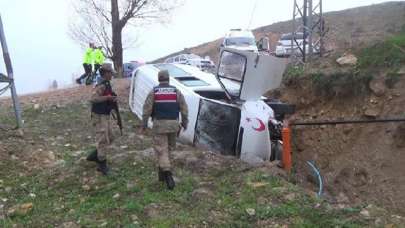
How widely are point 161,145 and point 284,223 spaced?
1922 millimetres

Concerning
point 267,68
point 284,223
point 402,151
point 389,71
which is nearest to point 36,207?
point 284,223

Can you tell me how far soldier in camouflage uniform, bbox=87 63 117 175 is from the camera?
23.7 ft

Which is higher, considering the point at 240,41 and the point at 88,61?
the point at 88,61

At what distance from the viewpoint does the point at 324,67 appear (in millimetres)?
11922

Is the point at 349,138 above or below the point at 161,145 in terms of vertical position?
below

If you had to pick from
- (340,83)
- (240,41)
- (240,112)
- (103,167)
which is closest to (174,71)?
(240,112)

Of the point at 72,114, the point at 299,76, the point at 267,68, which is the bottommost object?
the point at 72,114

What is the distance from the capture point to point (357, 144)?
941 centimetres

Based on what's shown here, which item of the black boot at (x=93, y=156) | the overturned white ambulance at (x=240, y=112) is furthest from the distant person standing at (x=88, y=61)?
the black boot at (x=93, y=156)

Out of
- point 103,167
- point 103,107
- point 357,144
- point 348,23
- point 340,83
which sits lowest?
point 348,23

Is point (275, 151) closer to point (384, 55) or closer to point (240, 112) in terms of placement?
point (240, 112)

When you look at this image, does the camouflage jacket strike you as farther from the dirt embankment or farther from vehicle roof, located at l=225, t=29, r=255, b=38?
vehicle roof, located at l=225, t=29, r=255, b=38

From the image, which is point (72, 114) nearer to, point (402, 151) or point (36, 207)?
point (36, 207)

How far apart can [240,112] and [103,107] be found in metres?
2.19
